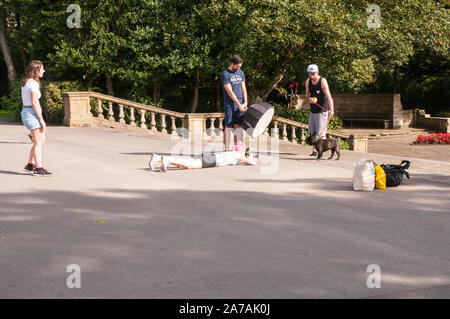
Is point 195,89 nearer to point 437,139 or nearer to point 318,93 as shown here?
point 437,139

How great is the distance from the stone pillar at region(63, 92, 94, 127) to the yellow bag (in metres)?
12.1

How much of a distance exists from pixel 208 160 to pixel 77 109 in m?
9.59

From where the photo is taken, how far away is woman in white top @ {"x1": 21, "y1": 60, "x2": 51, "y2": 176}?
29.0 feet

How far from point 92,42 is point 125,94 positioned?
3.40 metres

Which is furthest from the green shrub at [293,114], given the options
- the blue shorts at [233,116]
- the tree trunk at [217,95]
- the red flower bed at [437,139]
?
the blue shorts at [233,116]

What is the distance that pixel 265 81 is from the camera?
22656 mm

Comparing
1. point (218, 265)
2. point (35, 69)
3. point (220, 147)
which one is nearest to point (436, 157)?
point (220, 147)

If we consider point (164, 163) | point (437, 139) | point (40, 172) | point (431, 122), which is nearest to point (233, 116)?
point (164, 163)

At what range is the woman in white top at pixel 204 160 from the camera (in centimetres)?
956

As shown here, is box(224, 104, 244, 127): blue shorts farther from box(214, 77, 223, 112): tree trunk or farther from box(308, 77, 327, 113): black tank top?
box(214, 77, 223, 112): tree trunk

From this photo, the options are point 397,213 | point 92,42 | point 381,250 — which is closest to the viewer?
point 381,250

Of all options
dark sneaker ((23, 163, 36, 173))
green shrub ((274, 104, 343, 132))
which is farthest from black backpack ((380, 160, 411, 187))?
green shrub ((274, 104, 343, 132))

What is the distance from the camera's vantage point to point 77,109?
18.5 m

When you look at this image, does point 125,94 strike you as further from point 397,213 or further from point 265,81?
point 397,213
